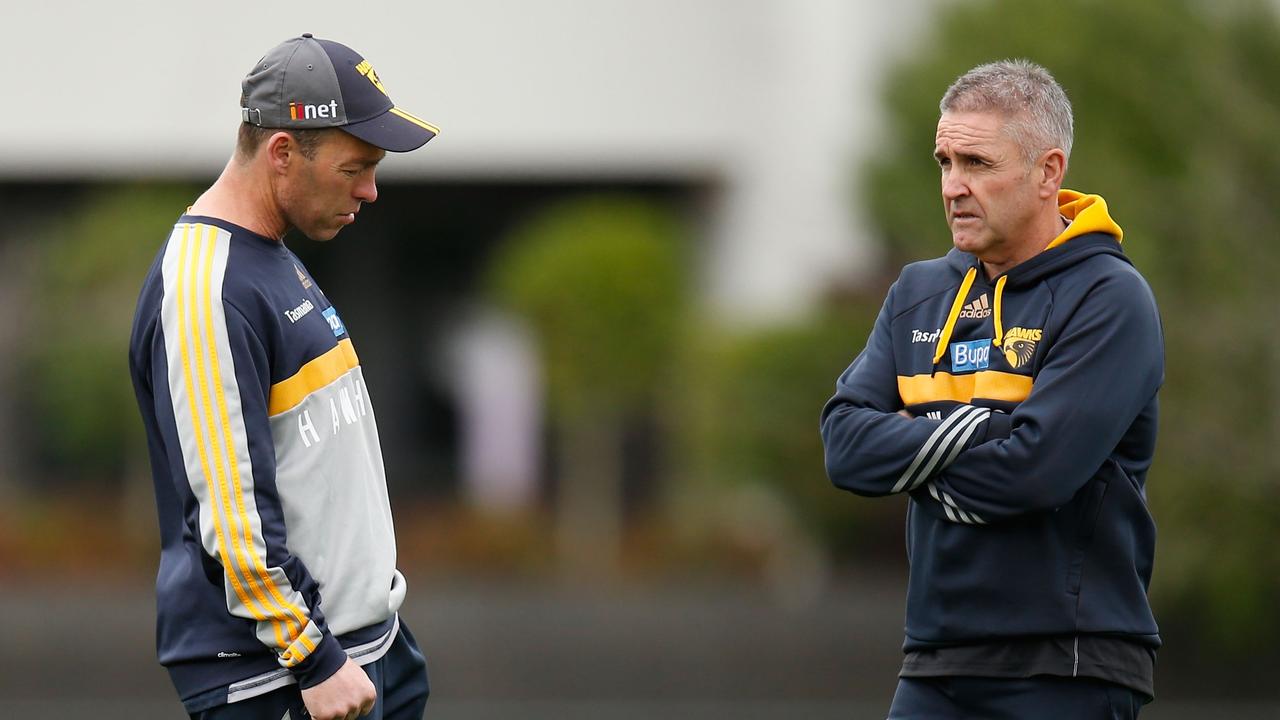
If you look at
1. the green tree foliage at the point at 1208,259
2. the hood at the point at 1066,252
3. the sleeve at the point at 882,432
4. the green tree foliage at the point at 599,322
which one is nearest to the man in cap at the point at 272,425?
the sleeve at the point at 882,432

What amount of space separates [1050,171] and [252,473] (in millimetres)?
1918

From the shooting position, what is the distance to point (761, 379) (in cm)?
1647

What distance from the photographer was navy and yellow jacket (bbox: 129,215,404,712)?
139 inches

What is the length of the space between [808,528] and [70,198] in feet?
46.6

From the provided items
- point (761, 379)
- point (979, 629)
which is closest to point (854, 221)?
point (761, 379)

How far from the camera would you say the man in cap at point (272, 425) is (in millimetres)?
3533

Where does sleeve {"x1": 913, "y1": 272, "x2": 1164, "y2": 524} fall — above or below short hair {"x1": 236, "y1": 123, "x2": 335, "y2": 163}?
below

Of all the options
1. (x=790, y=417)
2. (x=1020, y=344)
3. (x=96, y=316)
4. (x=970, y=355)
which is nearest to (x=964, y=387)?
(x=970, y=355)

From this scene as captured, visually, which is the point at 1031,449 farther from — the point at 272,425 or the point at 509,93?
the point at 509,93

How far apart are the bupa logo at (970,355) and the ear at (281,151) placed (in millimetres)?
1583

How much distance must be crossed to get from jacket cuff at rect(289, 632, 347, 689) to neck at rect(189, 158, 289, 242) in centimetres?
94

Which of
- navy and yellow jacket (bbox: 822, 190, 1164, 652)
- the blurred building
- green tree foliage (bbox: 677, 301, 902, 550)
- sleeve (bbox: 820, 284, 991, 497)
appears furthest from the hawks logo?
the blurred building

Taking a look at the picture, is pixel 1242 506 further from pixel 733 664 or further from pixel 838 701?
pixel 733 664

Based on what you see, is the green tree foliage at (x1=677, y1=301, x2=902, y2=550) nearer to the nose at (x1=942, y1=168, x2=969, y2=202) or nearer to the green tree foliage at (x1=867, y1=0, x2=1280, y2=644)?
the green tree foliage at (x1=867, y1=0, x2=1280, y2=644)
